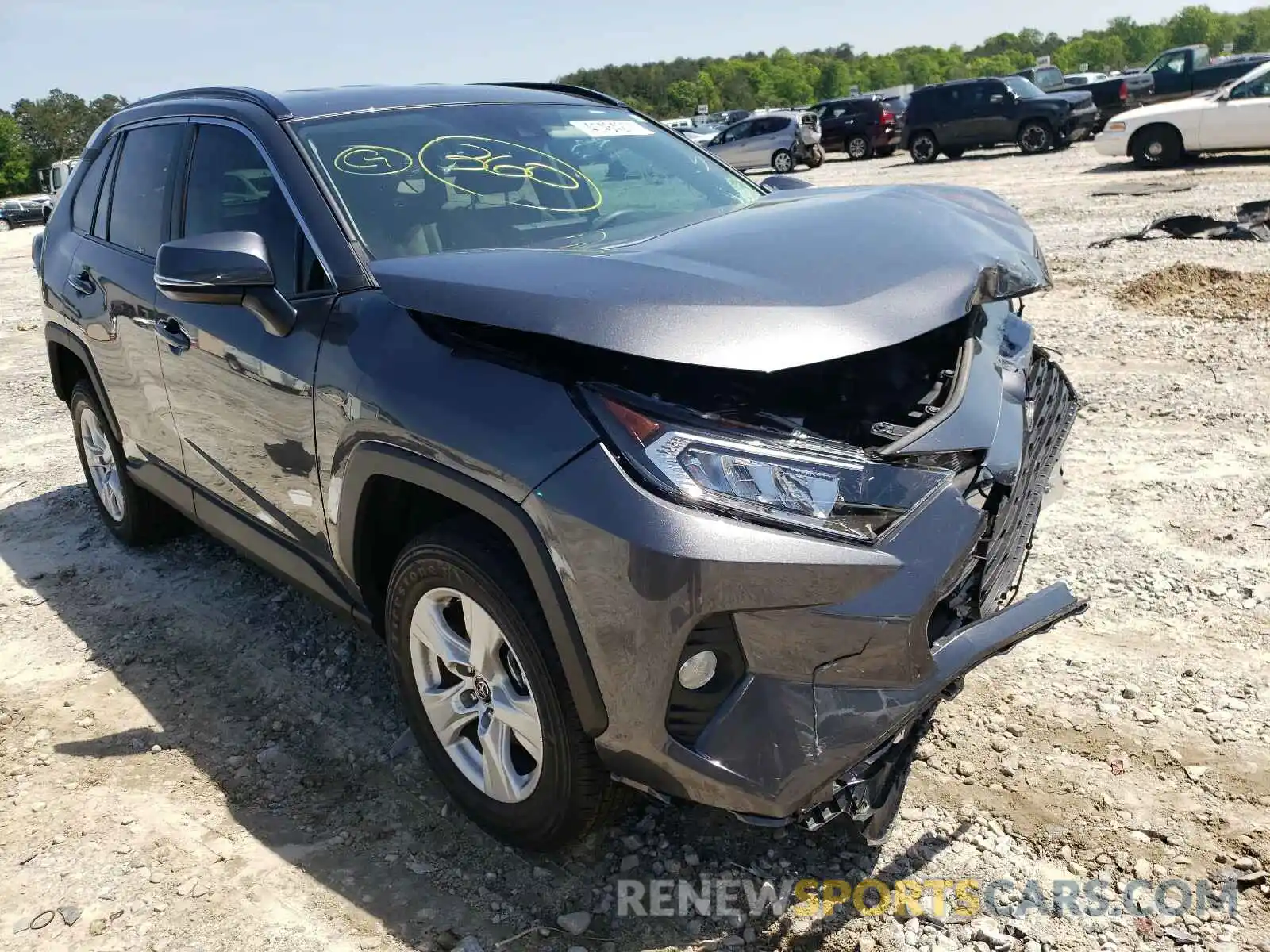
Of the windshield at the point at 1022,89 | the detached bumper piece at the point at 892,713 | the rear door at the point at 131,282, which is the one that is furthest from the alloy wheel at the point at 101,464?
the windshield at the point at 1022,89

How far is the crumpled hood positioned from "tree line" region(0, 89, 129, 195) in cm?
7194

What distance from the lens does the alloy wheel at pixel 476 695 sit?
2445 mm

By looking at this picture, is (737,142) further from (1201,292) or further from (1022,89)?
(1201,292)

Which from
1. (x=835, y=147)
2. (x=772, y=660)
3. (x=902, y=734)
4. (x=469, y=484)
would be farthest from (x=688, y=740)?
(x=835, y=147)

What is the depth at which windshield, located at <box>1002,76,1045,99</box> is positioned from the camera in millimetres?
22188

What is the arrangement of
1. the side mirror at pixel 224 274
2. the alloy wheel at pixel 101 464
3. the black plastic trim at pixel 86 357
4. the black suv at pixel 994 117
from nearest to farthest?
the side mirror at pixel 224 274
the black plastic trim at pixel 86 357
the alloy wheel at pixel 101 464
the black suv at pixel 994 117

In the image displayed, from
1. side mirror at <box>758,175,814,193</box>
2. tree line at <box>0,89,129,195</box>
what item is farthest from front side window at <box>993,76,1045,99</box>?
tree line at <box>0,89,129,195</box>

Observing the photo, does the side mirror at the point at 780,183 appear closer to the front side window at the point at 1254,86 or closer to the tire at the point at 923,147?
the front side window at the point at 1254,86

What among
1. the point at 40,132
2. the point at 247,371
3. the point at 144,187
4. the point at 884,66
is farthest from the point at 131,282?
the point at 884,66

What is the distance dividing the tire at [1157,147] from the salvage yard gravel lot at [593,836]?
13155mm

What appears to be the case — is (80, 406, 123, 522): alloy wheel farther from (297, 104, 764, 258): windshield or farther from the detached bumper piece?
Result: the detached bumper piece

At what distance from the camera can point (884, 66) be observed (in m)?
125

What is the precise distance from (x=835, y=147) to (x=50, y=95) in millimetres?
78488

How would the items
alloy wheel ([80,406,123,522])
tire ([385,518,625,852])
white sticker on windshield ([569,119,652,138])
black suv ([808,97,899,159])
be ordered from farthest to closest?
black suv ([808,97,899,159]) < alloy wheel ([80,406,123,522]) < white sticker on windshield ([569,119,652,138]) < tire ([385,518,625,852])
